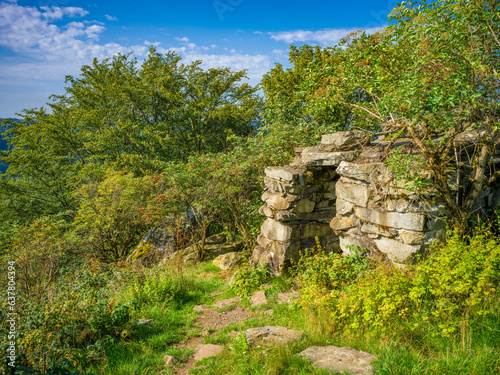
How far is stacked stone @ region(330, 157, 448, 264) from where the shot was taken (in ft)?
14.6

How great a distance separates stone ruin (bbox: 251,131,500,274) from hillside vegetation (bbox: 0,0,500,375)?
1.05 ft

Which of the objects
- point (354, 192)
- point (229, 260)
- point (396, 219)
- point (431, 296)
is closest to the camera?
point (431, 296)

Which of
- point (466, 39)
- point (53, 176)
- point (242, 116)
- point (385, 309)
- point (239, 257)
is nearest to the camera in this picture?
point (385, 309)

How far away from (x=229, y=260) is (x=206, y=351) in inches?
158

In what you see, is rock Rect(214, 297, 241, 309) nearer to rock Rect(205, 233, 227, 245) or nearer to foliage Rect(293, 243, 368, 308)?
foliage Rect(293, 243, 368, 308)

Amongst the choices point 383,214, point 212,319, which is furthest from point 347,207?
point 212,319

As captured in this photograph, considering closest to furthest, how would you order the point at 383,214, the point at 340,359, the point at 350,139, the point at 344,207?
1. the point at 340,359
2. the point at 383,214
3. the point at 344,207
4. the point at 350,139

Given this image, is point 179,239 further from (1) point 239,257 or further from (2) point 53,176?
(2) point 53,176

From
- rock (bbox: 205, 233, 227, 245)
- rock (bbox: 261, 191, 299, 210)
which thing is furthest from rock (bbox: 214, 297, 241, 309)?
rock (bbox: 205, 233, 227, 245)

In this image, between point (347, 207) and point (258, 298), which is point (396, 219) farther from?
point (258, 298)

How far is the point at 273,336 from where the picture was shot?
3.71m

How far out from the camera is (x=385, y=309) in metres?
3.45

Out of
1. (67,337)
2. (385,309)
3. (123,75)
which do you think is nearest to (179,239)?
(67,337)

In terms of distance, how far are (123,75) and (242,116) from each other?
9057 mm
